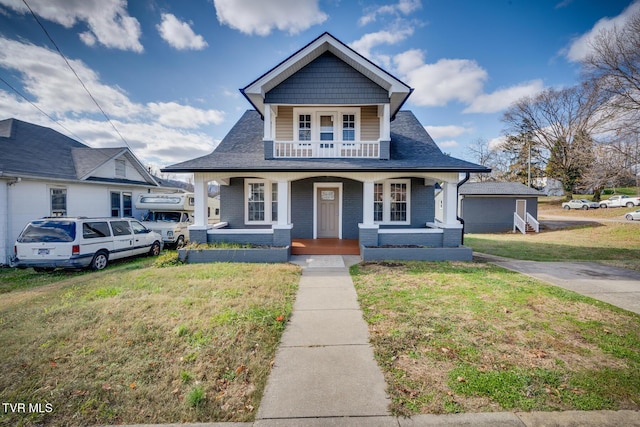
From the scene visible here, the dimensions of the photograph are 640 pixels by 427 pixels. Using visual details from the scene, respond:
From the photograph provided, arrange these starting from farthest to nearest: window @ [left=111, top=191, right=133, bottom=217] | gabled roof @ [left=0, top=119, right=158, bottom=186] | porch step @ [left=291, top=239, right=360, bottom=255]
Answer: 1. window @ [left=111, top=191, right=133, bottom=217]
2. gabled roof @ [left=0, top=119, right=158, bottom=186]
3. porch step @ [left=291, top=239, right=360, bottom=255]

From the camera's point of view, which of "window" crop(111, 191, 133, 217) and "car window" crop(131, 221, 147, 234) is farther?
"window" crop(111, 191, 133, 217)

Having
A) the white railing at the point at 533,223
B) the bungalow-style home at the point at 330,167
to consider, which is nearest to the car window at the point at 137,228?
the bungalow-style home at the point at 330,167

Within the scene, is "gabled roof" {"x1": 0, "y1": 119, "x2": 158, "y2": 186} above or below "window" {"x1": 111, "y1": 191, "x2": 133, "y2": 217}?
above

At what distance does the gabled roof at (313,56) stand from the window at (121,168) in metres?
10.8

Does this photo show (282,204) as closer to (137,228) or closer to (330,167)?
(330,167)

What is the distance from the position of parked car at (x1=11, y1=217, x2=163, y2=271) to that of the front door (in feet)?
26.0

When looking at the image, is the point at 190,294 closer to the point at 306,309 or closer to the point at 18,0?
the point at 306,309

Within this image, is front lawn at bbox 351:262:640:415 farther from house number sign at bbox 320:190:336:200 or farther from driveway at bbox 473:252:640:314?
house number sign at bbox 320:190:336:200

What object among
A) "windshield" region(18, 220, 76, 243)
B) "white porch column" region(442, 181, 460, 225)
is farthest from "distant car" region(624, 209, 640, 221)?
"windshield" region(18, 220, 76, 243)

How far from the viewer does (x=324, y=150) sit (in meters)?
10.3

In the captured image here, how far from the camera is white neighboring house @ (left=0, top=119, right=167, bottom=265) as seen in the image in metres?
10.3

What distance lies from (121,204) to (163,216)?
423 cm

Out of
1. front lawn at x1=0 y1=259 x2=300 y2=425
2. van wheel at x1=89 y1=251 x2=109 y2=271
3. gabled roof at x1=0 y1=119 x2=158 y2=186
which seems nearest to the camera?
front lawn at x1=0 y1=259 x2=300 y2=425

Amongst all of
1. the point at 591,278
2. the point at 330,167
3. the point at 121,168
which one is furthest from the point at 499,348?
the point at 121,168
